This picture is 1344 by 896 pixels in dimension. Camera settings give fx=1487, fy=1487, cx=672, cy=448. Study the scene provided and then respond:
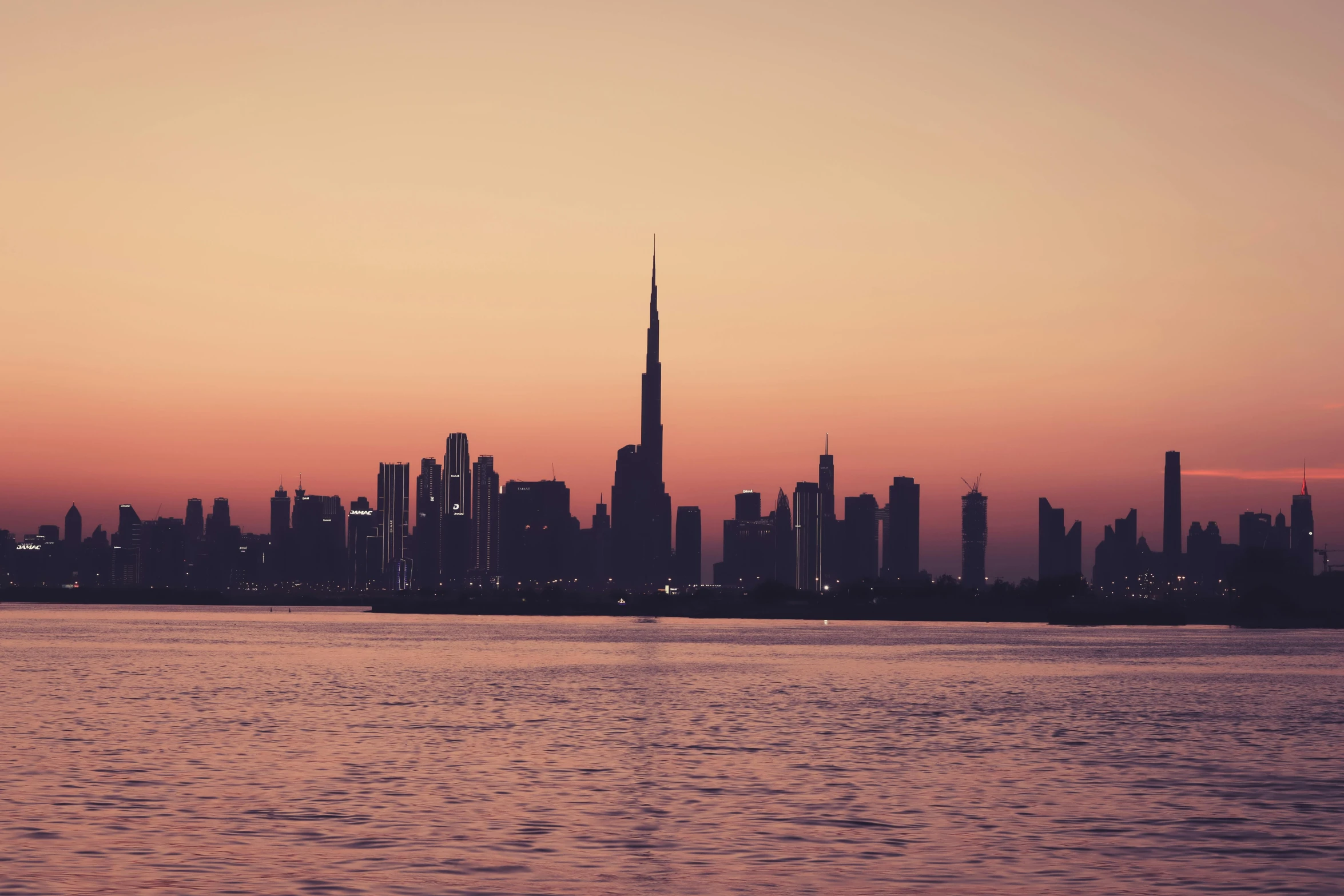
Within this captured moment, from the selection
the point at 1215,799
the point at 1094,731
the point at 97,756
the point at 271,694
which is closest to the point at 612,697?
the point at 271,694

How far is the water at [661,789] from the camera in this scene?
93.3 ft

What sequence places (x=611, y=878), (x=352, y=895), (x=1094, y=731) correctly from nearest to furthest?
(x=352, y=895) < (x=611, y=878) < (x=1094, y=731)

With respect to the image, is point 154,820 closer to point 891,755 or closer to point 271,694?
point 891,755

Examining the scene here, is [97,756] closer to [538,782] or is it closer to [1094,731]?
[538,782]

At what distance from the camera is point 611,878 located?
27828 millimetres

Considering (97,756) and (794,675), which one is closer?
(97,756)

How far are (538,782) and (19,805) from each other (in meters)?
13.8

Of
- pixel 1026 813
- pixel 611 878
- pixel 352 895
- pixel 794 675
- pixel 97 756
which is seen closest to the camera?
pixel 352 895

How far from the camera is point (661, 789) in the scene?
4141cm

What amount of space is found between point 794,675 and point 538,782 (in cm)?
6848

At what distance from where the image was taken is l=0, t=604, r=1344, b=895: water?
28438 mm

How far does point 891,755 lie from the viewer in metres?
50.9

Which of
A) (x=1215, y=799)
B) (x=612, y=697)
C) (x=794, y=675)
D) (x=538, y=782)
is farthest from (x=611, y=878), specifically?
(x=794, y=675)

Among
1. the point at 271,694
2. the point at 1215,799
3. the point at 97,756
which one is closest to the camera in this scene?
the point at 1215,799
